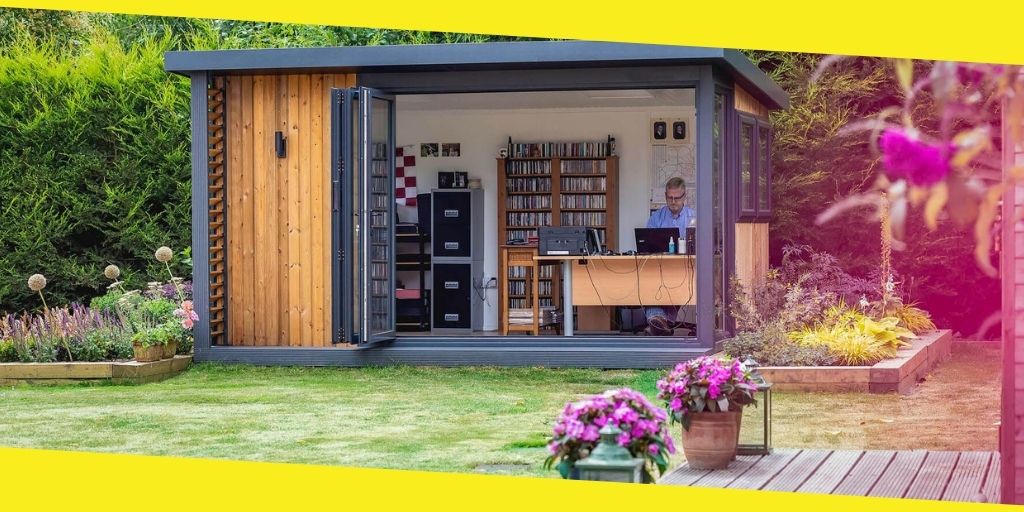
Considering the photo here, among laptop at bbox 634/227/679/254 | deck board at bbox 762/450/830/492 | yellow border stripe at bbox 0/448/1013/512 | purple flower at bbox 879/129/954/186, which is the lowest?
yellow border stripe at bbox 0/448/1013/512

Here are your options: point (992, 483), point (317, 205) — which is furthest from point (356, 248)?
point (992, 483)

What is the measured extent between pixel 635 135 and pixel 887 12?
21.8 feet

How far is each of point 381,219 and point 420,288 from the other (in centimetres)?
290

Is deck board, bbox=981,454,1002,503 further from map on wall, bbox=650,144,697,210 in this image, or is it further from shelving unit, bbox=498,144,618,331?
shelving unit, bbox=498,144,618,331

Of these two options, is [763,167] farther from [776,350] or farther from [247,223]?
[247,223]

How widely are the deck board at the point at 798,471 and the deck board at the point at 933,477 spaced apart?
46 cm

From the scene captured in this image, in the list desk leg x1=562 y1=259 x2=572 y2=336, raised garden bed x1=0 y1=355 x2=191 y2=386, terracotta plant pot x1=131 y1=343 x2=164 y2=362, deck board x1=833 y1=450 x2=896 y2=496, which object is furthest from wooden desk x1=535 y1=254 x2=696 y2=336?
deck board x1=833 y1=450 x2=896 y2=496

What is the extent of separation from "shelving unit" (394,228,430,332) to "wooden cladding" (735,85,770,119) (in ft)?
11.1

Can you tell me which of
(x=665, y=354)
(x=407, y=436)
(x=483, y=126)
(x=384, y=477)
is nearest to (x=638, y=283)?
(x=665, y=354)

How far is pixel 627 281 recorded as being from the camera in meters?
11.5

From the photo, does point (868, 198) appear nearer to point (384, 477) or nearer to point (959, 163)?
point (959, 163)

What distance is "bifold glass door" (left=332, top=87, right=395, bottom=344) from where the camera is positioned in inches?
397

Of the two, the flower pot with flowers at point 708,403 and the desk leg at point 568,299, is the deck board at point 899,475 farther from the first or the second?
the desk leg at point 568,299

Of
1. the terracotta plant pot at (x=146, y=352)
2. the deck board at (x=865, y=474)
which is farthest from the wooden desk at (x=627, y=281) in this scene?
the deck board at (x=865, y=474)
